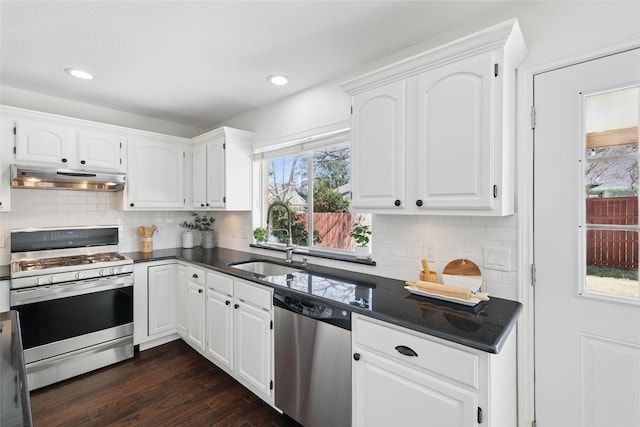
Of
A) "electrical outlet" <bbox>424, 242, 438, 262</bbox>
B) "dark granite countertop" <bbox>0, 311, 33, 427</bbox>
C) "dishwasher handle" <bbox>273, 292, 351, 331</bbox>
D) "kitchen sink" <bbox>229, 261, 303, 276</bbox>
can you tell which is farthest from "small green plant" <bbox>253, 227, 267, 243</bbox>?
"dark granite countertop" <bbox>0, 311, 33, 427</bbox>

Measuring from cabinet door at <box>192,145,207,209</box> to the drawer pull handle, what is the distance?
275cm

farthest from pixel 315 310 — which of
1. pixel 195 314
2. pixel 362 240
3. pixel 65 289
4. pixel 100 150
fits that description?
pixel 100 150

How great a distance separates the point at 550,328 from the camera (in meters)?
1.62

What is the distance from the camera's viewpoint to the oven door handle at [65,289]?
2.41 m

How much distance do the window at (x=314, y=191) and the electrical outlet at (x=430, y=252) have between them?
1.88 feet

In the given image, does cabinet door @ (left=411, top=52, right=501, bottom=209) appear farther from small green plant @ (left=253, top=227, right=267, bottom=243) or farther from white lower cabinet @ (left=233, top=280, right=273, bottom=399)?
small green plant @ (left=253, top=227, right=267, bottom=243)

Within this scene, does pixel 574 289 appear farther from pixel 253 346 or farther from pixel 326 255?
pixel 253 346

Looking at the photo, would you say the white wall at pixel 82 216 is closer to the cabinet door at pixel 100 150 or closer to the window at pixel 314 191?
the cabinet door at pixel 100 150

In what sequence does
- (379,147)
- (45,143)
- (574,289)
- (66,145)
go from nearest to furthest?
(574,289) → (379,147) → (45,143) → (66,145)

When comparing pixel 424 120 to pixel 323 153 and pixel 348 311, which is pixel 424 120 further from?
pixel 323 153

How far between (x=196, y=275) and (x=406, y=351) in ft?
7.03

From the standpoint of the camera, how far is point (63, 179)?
2.80 metres

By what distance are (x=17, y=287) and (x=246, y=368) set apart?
1867mm

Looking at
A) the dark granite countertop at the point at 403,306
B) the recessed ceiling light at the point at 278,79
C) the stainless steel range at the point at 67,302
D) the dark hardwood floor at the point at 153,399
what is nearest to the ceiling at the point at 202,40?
the recessed ceiling light at the point at 278,79
